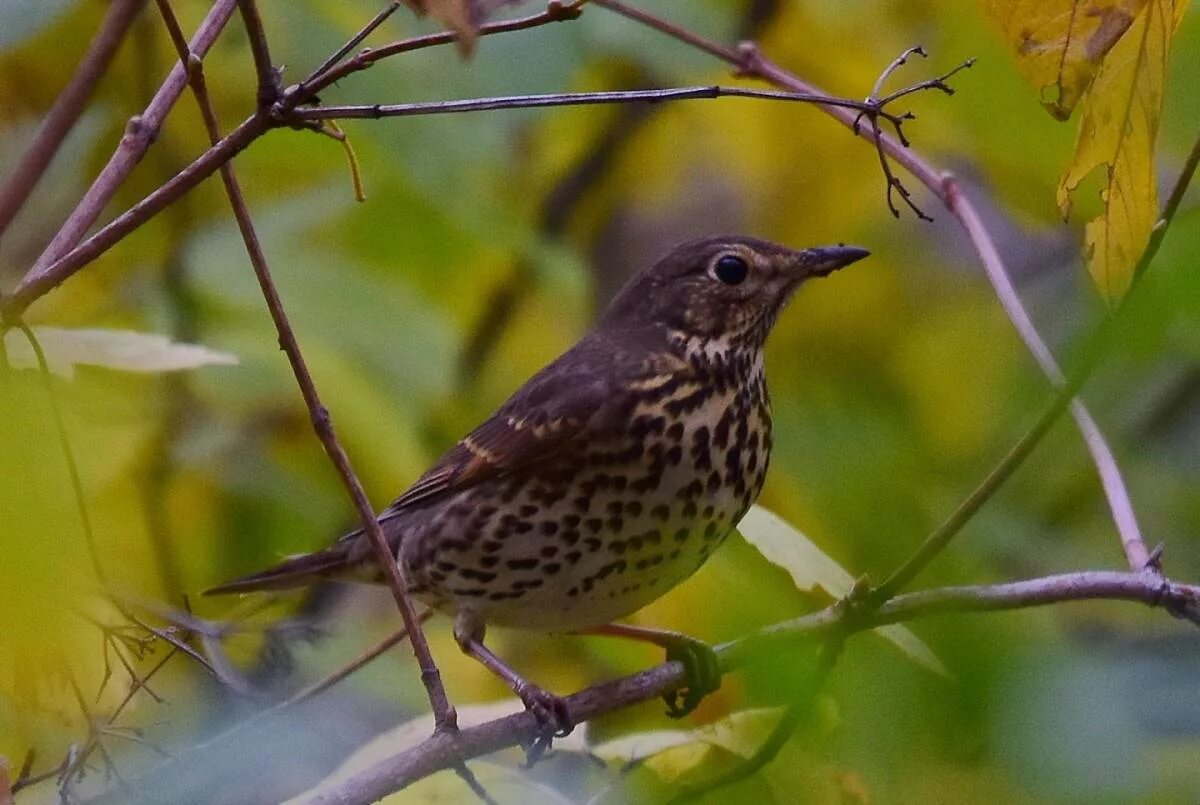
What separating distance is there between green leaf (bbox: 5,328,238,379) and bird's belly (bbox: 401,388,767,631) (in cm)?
79

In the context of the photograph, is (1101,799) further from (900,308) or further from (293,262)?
(900,308)

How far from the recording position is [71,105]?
227cm

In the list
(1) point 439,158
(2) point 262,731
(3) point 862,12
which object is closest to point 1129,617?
(3) point 862,12

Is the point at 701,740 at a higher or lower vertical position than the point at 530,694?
higher

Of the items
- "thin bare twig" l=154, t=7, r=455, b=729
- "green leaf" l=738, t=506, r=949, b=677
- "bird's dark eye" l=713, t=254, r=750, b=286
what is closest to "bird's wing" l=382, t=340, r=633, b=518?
"bird's dark eye" l=713, t=254, r=750, b=286

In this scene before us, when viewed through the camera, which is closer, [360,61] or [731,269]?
[360,61]

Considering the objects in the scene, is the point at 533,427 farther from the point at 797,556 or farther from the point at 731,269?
the point at 797,556

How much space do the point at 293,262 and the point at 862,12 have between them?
1.58 meters

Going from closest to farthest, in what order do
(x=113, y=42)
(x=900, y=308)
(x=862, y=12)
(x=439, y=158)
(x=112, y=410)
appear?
1. (x=112, y=410)
2. (x=113, y=42)
3. (x=439, y=158)
4. (x=862, y=12)
5. (x=900, y=308)

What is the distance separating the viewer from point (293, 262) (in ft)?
11.2

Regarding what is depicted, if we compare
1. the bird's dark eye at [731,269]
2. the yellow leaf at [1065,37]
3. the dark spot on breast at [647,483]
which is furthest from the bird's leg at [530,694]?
the yellow leaf at [1065,37]

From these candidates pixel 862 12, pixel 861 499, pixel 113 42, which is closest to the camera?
pixel 861 499

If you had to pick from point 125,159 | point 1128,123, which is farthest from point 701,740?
point 125,159

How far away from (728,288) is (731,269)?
0.16 feet
